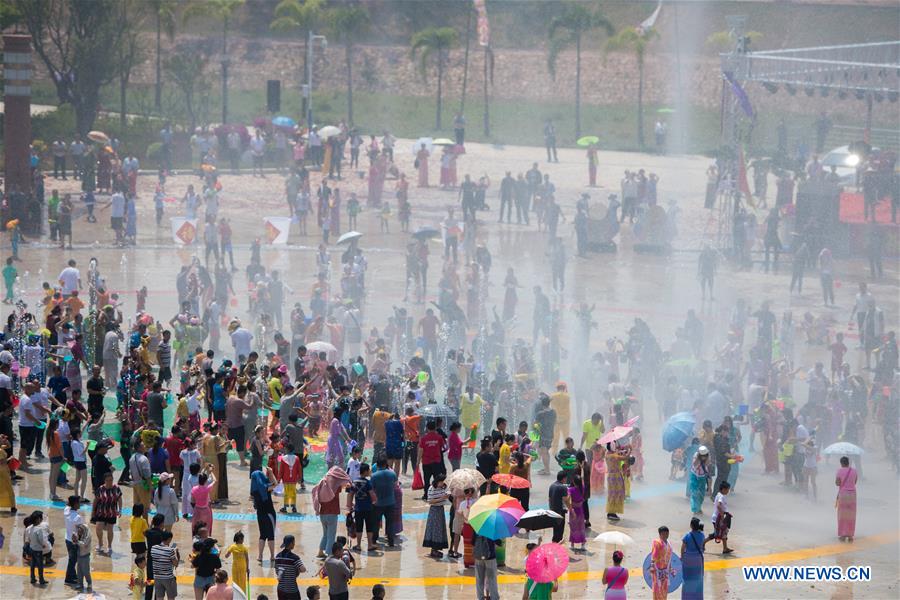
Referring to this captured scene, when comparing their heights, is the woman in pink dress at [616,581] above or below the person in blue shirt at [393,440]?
below

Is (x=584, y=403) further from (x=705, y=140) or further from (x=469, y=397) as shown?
(x=705, y=140)

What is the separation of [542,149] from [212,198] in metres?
19.9

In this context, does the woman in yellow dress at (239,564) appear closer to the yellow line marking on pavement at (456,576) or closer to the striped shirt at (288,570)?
the striped shirt at (288,570)

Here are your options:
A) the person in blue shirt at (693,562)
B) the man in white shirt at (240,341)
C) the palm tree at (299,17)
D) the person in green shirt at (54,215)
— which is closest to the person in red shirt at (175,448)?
the person in blue shirt at (693,562)

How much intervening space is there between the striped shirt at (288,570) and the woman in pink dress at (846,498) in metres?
7.57

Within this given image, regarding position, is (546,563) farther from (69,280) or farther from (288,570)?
(69,280)

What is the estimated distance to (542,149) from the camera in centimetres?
5416

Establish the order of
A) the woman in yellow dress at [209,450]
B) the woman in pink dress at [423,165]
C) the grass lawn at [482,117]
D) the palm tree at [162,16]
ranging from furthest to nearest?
the palm tree at [162,16] → the grass lawn at [482,117] → the woman in pink dress at [423,165] → the woman in yellow dress at [209,450]

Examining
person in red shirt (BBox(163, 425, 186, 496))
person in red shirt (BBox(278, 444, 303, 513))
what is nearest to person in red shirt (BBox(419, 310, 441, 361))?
person in red shirt (BBox(278, 444, 303, 513))

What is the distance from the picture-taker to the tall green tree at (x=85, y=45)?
160ft

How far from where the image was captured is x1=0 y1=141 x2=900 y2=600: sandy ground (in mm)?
16812

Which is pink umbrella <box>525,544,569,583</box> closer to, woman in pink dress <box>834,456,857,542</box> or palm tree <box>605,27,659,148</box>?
woman in pink dress <box>834,456,857,542</box>

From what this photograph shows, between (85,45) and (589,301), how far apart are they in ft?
75.6

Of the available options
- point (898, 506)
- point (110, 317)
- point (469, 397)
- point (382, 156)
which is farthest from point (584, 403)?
point (382, 156)
